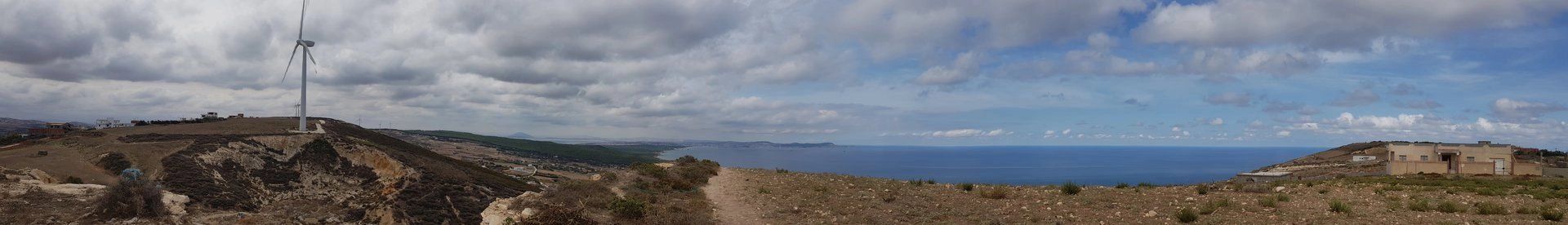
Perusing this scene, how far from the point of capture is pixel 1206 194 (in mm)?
17500

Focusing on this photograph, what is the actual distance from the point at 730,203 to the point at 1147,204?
32.4ft

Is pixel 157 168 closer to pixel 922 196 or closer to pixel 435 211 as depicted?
pixel 435 211

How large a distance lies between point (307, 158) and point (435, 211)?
1181 cm

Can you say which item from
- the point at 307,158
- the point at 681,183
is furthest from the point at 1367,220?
the point at 307,158

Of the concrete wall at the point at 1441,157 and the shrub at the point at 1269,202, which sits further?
the concrete wall at the point at 1441,157

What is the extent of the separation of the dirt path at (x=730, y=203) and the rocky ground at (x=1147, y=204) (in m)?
0.18

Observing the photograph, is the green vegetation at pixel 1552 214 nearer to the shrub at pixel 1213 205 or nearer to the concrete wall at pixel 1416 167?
the shrub at pixel 1213 205

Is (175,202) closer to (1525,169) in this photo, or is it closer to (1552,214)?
(1552,214)

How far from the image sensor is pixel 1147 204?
1543 centimetres

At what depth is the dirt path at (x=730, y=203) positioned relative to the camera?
51.8 feet

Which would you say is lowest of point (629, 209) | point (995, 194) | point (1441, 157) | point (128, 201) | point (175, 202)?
point (175, 202)

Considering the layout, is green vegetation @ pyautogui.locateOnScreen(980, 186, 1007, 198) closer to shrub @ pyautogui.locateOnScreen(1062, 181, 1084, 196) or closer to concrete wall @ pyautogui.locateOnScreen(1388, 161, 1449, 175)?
shrub @ pyautogui.locateOnScreen(1062, 181, 1084, 196)

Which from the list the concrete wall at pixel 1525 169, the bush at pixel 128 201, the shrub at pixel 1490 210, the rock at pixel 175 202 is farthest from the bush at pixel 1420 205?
the concrete wall at pixel 1525 169

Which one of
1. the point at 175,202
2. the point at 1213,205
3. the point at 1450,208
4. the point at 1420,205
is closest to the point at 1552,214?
the point at 1450,208
